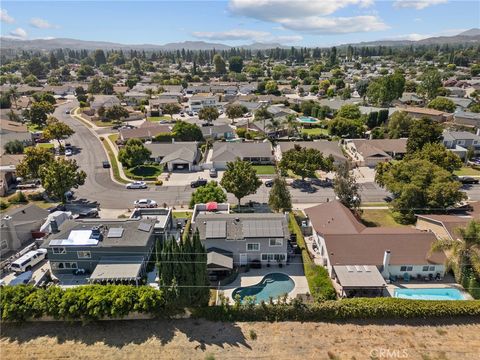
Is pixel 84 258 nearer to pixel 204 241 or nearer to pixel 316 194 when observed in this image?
pixel 204 241

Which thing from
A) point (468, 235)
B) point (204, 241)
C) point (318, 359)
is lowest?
point (318, 359)

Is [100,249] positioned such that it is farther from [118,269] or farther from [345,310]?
[345,310]

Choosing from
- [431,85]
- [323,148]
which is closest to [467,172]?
[323,148]

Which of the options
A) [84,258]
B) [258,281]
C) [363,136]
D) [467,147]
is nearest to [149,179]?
[84,258]

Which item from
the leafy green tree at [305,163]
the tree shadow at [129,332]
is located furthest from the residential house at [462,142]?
the tree shadow at [129,332]

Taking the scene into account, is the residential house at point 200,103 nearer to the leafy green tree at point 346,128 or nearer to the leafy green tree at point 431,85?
the leafy green tree at point 346,128

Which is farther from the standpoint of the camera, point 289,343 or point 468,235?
point 468,235

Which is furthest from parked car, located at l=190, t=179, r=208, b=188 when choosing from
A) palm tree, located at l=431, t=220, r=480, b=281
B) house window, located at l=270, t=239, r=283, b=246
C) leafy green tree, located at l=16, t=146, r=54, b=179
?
palm tree, located at l=431, t=220, r=480, b=281

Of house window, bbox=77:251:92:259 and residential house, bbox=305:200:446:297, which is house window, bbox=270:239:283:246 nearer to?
residential house, bbox=305:200:446:297
